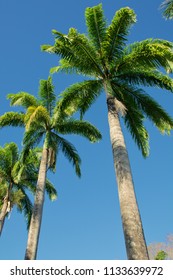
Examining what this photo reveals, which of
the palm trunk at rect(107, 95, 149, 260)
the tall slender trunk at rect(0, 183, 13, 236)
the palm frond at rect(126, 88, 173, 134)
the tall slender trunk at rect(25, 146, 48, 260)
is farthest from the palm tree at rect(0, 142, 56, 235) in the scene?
the palm trunk at rect(107, 95, 149, 260)

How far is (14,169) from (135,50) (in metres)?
14.5

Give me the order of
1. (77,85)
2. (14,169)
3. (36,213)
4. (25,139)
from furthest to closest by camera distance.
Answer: (14,169) < (25,139) < (36,213) < (77,85)

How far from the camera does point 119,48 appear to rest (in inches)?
644

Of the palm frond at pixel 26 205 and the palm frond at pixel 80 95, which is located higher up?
the palm frond at pixel 26 205

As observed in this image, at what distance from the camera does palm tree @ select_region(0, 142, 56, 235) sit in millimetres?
26666

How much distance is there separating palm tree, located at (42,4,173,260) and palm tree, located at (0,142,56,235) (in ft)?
35.5

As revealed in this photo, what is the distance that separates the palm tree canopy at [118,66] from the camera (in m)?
15.7

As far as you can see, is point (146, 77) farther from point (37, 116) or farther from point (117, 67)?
point (37, 116)

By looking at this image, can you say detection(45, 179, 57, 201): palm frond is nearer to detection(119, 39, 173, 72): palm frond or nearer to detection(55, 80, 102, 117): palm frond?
detection(55, 80, 102, 117): palm frond

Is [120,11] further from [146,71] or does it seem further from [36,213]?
[36,213]

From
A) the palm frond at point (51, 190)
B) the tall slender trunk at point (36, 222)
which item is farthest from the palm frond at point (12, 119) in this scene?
the palm frond at point (51, 190)

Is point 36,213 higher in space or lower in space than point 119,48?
lower

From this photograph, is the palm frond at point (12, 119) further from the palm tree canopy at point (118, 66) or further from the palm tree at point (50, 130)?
the palm tree canopy at point (118, 66)
